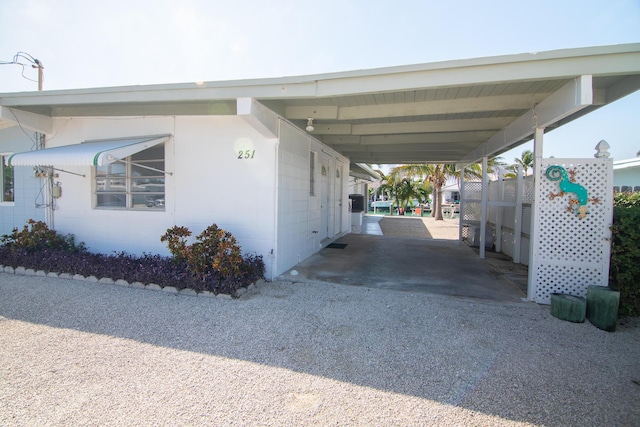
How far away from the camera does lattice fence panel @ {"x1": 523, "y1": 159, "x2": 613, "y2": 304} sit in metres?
4.34

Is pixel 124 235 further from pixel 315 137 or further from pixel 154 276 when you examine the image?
pixel 315 137

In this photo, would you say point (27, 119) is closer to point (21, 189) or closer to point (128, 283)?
point (21, 189)

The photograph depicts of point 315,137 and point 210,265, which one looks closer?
point 210,265

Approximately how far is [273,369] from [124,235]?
5.03 meters

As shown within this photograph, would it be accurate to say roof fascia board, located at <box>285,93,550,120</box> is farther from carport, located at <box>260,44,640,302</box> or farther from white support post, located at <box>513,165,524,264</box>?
white support post, located at <box>513,165,524,264</box>

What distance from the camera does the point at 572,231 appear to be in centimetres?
449

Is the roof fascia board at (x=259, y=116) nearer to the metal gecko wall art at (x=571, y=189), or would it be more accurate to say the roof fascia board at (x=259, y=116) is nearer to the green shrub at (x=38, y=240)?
the metal gecko wall art at (x=571, y=189)

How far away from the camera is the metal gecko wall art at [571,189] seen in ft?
14.4

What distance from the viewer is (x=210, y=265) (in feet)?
16.4

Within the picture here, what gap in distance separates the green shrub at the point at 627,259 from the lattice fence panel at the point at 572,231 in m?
0.10

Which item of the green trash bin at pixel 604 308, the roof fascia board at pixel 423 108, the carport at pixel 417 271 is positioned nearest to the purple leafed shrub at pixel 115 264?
the carport at pixel 417 271

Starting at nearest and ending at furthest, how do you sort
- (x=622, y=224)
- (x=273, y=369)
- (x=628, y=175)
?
(x=273, y=369) → (x=622, y=224) → (x=628, y=175)

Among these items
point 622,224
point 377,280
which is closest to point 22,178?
point 377,280

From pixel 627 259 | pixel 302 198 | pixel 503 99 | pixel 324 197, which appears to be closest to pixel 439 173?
pixel 324 197
